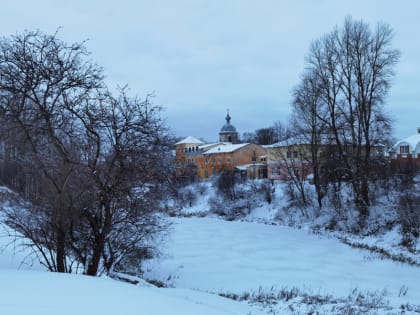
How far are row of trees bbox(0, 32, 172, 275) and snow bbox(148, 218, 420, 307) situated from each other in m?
3.80

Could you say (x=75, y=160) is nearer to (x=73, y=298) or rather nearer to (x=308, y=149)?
(x=73, y=298)

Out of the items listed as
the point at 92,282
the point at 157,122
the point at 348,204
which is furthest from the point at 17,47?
the point at 348,204

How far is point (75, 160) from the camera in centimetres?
989

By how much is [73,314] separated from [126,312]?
615 mm

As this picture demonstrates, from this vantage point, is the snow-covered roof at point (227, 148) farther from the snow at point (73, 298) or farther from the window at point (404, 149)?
the snow at point (73, 298)

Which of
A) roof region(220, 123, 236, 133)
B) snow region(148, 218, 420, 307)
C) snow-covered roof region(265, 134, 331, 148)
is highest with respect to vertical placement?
roof region(220, 123, 236, 133)

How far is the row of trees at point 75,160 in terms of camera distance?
29.7 ft

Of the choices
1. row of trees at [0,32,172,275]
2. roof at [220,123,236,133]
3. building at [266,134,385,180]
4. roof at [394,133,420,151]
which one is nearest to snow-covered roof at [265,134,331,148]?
building at [266,134,385,180]

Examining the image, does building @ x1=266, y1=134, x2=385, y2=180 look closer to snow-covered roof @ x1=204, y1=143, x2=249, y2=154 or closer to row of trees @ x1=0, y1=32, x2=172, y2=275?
row of trees @ x1=0, y1=32, x2=172, y2=275

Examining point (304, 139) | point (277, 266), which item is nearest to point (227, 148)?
point (304, 139)

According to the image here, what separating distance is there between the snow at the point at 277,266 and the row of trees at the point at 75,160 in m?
3.80

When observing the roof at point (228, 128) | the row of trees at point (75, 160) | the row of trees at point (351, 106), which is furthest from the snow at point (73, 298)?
the roof at point (228, 128)

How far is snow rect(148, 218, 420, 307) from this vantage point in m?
13.2

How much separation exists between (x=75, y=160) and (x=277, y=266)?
9617mm
